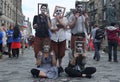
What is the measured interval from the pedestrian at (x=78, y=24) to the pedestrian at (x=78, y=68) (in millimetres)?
283

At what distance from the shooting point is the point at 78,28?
30.3 feet

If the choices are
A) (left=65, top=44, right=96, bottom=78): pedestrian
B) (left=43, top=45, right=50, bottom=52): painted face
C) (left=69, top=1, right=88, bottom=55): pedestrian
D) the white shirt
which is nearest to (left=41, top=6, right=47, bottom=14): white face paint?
the white shirt

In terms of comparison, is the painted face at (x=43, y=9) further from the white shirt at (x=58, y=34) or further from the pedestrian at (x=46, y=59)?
the pedestrian at (x=46, y=59)

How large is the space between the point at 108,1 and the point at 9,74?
154 feet

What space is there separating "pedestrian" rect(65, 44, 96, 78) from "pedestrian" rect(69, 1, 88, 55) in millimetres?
283

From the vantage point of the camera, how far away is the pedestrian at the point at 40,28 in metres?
9.21

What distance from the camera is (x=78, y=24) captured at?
9.27 meters

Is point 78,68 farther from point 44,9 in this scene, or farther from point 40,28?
point 44,9

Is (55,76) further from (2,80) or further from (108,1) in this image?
(108,1)

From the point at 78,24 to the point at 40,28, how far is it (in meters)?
1.05

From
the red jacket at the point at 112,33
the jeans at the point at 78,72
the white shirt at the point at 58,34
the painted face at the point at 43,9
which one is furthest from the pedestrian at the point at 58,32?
the red jacket at the point at 112,33

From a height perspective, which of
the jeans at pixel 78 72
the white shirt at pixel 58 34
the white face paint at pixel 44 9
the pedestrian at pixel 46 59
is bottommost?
the jeans at pixel 78 72

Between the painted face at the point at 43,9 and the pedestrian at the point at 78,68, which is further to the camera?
the painted face at the point at 43,9

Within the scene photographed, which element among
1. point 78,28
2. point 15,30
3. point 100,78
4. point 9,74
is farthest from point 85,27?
point 15,30
